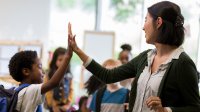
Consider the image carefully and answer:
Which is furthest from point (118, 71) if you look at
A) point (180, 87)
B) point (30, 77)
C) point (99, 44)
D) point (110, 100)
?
point (99, 44)

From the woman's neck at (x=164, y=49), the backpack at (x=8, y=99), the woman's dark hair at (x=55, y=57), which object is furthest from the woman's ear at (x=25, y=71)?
the woman's dark hair at (x=55, y=57)

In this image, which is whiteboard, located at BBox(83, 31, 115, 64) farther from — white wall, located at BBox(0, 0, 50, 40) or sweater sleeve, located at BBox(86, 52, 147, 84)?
sweater sleeve, located at BBox(86, 52, 147, 84)

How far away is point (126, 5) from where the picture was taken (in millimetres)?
5227

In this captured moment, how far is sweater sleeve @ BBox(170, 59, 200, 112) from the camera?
1.55 meters

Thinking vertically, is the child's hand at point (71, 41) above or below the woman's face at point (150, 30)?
below

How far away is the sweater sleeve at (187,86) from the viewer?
155 cm

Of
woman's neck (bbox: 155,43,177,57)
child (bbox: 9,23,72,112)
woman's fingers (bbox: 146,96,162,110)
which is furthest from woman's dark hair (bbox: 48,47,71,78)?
woman's fingers (bbox: 146,96,162,110)

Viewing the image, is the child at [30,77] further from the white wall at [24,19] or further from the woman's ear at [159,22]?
the white wall at [24,19]

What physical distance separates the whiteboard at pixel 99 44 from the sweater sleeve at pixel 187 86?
133 inches

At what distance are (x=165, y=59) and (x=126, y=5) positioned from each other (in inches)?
144

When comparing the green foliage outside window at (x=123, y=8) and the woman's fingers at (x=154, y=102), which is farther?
the green foliage outside window at (x=123, y=8)

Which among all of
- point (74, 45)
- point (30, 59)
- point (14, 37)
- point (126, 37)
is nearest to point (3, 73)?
point (14, 37)

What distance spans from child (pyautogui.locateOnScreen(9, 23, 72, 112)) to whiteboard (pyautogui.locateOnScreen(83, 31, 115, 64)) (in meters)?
2.87

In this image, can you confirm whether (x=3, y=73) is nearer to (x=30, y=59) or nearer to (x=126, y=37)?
(x=126, y=37)
